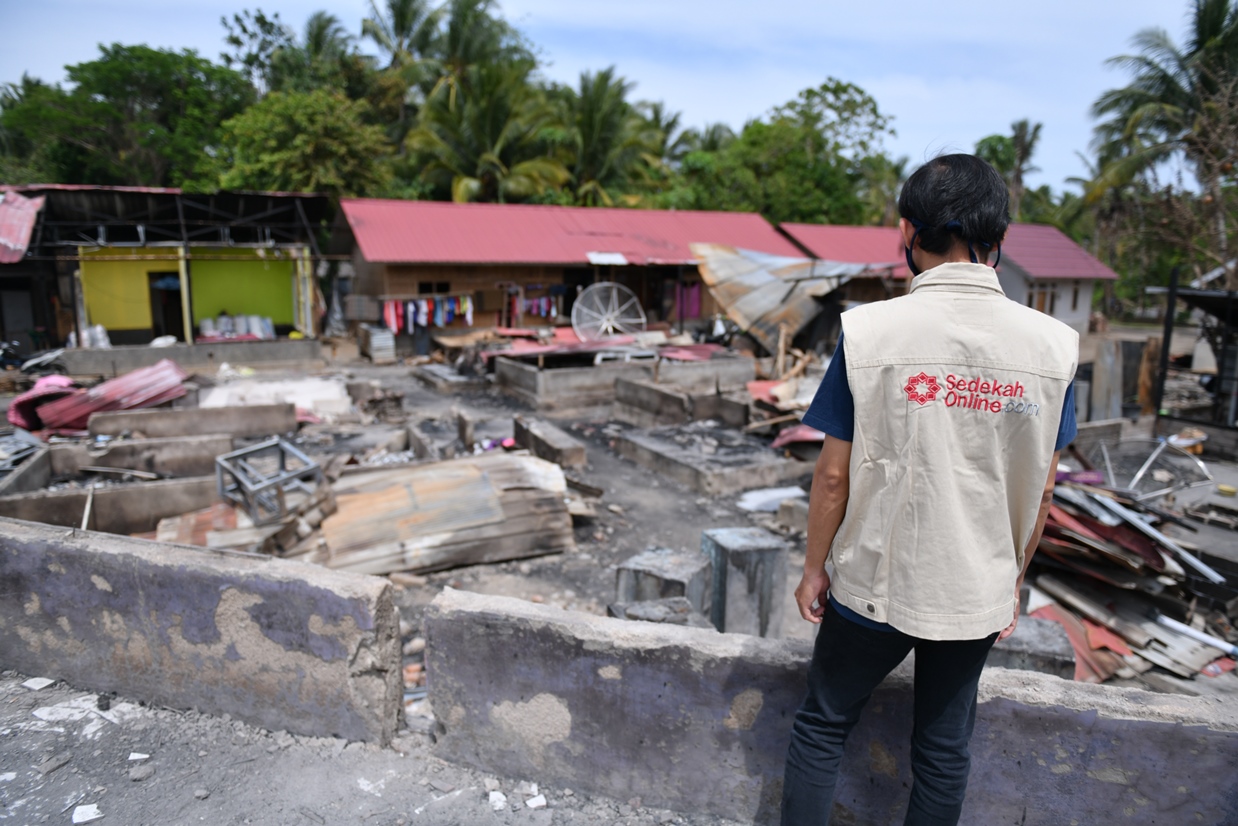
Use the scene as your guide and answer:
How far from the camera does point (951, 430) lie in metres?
1.64

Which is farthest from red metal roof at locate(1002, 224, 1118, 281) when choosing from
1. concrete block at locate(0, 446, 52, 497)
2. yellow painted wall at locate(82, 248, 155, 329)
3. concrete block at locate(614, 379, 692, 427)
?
concrete block at locate(0, 446, 52, 497)

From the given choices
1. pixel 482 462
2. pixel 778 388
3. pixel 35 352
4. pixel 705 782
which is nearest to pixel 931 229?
pixel 705 782

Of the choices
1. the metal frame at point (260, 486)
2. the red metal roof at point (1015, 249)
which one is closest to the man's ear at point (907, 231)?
the metal frame at point (260, 486)

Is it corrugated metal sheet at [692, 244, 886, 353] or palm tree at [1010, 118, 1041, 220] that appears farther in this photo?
palm tree at [1010, 118, 1041, 220]

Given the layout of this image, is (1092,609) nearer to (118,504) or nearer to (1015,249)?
(118,504)

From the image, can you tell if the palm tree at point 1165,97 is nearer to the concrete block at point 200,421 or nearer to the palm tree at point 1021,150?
the palm tree at point 1021,150

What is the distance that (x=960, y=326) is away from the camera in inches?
64.7

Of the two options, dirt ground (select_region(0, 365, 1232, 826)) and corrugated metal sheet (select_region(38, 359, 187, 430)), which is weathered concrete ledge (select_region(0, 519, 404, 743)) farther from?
corrugated metal sheet (select_region(38, 359, 187, 430))

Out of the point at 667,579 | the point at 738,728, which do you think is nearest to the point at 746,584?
the point at 667,579

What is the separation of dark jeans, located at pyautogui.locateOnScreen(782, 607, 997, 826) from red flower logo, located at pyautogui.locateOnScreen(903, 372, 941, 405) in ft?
1.82

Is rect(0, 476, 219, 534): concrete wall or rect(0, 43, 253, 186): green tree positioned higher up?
rect(0, 43, 253, 186): green tree

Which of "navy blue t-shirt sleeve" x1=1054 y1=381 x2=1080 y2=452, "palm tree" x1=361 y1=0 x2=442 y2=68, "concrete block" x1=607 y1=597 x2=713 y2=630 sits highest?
"palm tree" x1=361 y1=0 x2=442 y2=68

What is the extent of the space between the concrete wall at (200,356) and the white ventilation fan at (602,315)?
6.00 m

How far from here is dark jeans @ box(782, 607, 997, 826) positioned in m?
1.79
